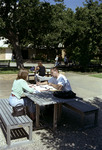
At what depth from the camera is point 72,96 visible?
5.01 meters

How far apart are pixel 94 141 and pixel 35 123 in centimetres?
166

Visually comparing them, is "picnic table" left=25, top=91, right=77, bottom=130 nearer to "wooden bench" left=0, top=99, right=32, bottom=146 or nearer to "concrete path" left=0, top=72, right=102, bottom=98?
"wooden bench" left=0, top=99, right=32, bottom=146

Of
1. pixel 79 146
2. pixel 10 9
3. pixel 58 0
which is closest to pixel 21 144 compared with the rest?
Result: pixel 79 146

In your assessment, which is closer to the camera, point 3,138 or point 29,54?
point 3,138

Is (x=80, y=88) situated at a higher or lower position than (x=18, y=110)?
lower

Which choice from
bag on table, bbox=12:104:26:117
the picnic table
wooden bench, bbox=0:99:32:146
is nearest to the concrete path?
the picnic table

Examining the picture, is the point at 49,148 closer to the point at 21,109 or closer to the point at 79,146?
the point at 79,146

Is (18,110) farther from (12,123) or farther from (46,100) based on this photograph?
(46,100)

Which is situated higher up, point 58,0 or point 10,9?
point 58,0

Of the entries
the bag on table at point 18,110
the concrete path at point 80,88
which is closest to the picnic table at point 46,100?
the bag on table at point 18,110

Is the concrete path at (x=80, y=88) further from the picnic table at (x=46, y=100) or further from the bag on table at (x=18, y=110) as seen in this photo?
the bag on table at (x=18, y=110)

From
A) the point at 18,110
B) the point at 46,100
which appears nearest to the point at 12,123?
the point at 18,110

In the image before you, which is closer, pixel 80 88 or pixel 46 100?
pixel 46 100

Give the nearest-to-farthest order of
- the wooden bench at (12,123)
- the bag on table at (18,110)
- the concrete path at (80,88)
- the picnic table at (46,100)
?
the wooden bench at (12,123) < the bag on table at (18,110) < the picnic table at (46,100) < the concrete path at (80,88)
